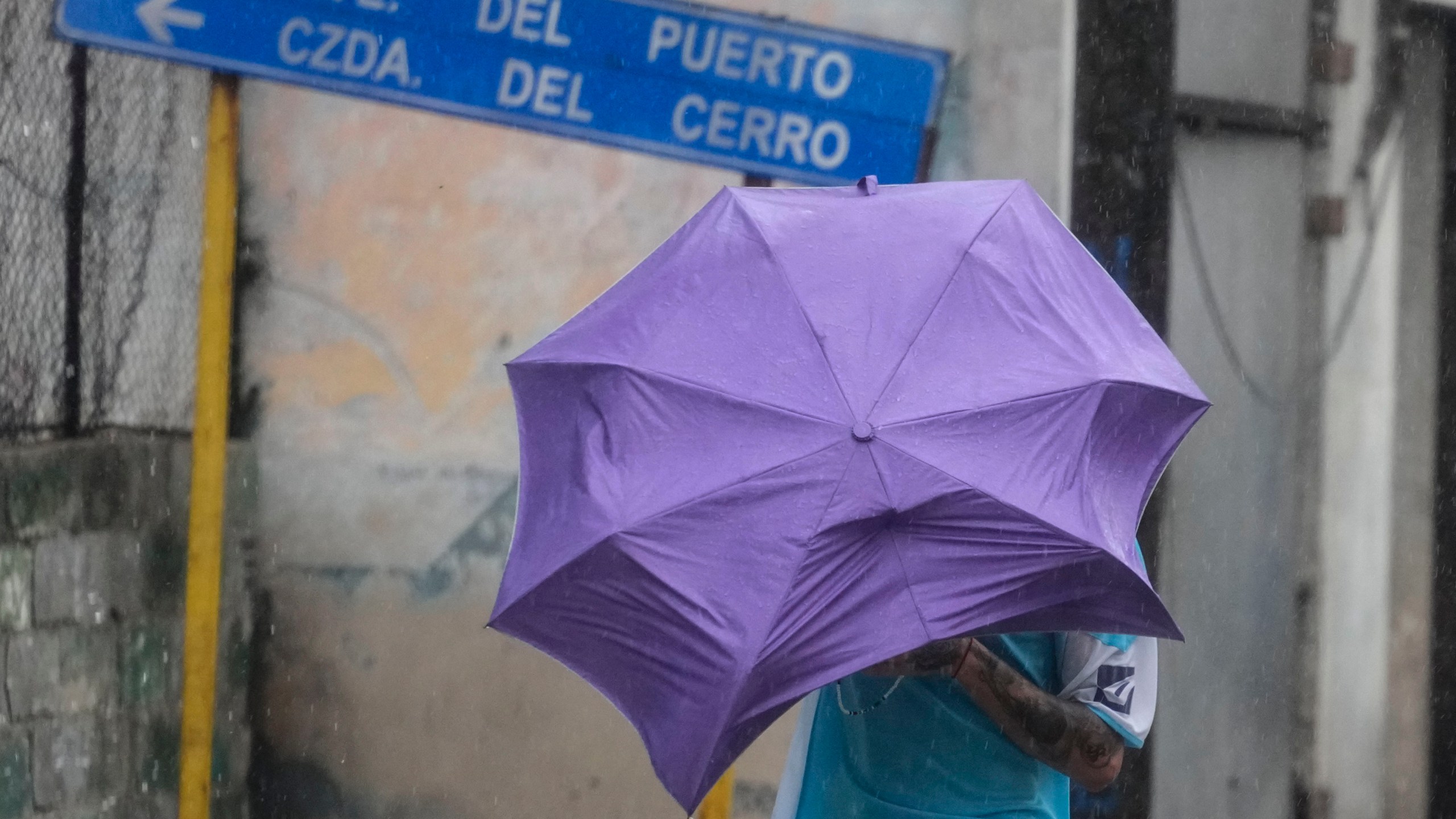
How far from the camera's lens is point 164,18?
3570mm

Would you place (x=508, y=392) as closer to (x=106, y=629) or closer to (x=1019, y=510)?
(x=106, y=629)

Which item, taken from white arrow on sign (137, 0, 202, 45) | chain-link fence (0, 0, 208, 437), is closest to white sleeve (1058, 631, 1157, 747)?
white arrow on sign (137, 0, 202, 45)

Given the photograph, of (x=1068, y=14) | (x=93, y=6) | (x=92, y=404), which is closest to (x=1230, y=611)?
(x=1068, y=14)

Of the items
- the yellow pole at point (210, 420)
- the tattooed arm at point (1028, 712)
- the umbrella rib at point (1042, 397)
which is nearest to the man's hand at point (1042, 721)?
the tattooed arm at point (1028, 712)

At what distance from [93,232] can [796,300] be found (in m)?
3.00

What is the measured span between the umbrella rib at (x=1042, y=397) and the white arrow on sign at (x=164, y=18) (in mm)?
2186

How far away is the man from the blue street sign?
54.1 inches

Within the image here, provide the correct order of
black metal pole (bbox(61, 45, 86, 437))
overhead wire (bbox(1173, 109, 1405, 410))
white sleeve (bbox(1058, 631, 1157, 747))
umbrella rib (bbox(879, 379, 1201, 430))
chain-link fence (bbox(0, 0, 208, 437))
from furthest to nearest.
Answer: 1. overhead wire (bbox(1173, 109, 1405, 410))
2. black metal pole (bbox(61, 45, 86, 437))
3. chain-link fence (bbox(0, 0, 208, 437))
4. white sleeve (bbox(1058, 631, 1157, 747))
5. umbrella rib (bbox(879, 379, 1201, 430))

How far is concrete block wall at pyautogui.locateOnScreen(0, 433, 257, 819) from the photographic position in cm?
404

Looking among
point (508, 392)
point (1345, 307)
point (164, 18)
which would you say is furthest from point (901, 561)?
point (1345, 307)

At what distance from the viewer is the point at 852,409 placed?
215 centimetres

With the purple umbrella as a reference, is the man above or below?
below

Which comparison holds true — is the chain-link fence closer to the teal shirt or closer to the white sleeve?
the teal shirt

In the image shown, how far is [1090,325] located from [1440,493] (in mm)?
5262
